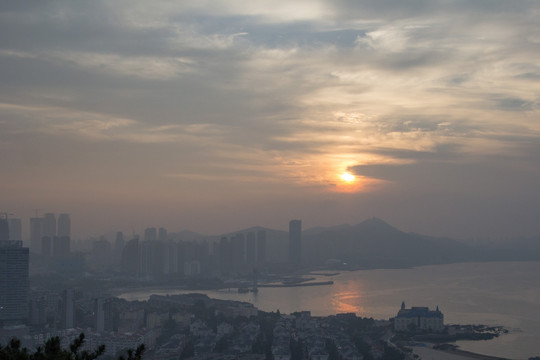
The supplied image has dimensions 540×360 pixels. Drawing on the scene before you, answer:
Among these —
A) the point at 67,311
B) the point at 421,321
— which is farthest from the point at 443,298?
the point at 67,311

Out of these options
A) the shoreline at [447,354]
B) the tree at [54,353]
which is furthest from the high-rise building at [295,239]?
the tree at [54,353]

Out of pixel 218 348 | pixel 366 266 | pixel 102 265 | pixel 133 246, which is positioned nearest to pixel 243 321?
pixel 218 348

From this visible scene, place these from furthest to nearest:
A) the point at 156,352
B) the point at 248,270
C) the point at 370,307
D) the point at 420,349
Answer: the point at 248,270 → the point at 370,307 → the point at 420,349 → the point at 156,352

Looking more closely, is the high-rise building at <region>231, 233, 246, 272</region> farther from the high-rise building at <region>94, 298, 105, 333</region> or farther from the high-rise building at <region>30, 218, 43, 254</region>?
the high-rise building at <region>94, 298, 105, 333</region>

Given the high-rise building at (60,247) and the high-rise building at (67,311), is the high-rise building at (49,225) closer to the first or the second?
the high-rise building at (60,247)

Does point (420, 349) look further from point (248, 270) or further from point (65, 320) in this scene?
point (248, 270)

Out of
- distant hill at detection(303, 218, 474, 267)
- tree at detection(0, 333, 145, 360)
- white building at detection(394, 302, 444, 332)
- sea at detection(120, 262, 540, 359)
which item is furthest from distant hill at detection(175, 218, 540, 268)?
tree at detection(0, 333, 145, 360)
